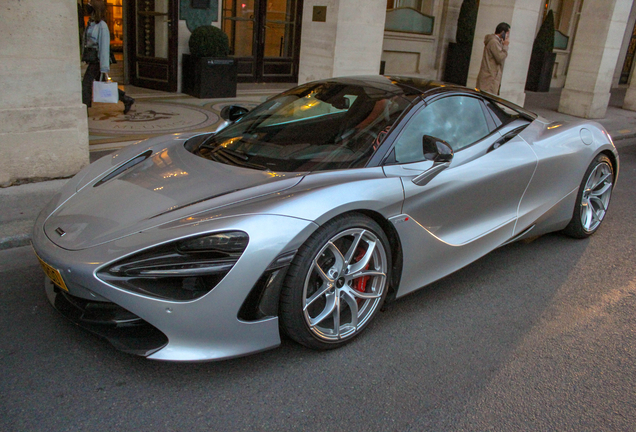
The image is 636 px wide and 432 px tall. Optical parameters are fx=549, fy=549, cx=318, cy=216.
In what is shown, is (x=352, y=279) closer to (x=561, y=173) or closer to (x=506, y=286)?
(x=506, y=286)

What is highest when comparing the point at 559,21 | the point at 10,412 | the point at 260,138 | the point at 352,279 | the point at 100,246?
the point at 559,21

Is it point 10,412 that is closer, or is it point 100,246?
point 10,412

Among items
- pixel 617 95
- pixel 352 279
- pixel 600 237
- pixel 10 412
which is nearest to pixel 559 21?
pixel 617 95

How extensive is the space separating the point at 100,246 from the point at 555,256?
3631 mm

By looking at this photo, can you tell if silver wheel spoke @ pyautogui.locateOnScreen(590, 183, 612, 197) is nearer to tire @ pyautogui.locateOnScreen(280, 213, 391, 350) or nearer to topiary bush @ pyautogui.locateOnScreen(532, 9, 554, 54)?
tire @ pyautogui.locateOnScreen(280, 213, 391, 350)

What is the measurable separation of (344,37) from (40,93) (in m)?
4.52

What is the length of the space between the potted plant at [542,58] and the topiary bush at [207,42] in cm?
1044

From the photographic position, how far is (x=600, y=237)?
511 cm

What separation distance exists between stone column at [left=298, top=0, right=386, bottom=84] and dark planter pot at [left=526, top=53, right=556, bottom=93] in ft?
32.5

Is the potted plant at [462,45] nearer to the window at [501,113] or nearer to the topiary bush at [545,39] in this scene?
the topiary bush at [545,39]

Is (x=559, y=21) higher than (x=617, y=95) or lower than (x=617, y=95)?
higher

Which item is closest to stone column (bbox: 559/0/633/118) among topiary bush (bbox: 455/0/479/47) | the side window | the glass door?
topiary bush (bbox: 455/0/479/47)

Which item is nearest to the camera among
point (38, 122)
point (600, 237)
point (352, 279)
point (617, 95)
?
point (352, 279)

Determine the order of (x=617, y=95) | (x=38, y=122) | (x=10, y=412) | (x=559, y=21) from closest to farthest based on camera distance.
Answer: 1. (x=10, y=412)
2. (x=38, y=122)
3. (x=617, y=95)
4. (x=559, y=21)
